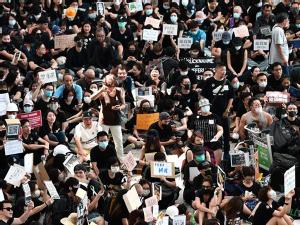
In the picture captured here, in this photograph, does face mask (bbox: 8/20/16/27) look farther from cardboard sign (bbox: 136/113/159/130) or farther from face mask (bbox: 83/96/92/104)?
cardboard sign (bbox: 136/113/159/130)

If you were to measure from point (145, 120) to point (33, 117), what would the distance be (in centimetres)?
240

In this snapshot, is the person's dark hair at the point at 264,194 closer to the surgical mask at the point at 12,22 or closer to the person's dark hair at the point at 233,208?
the person's dark hair at the point at 233,208

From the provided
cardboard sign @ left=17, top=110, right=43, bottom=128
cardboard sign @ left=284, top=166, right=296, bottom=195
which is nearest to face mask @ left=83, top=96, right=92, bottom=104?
cardboard sign @ left=17, top=110, right=43, bottom=128

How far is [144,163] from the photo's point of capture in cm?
1995

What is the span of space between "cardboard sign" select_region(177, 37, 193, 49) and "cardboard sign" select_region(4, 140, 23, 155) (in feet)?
23.4

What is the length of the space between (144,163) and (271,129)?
2.28 m

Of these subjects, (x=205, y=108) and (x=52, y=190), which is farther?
(x=205, y=108)

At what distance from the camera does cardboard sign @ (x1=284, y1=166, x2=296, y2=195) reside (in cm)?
1697

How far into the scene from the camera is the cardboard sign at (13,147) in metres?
19.4

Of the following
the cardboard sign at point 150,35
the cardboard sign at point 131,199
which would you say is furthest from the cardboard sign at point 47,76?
the cardboard sign at point 131,199

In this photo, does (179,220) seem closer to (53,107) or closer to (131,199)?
(131,199)

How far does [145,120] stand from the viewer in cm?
2216

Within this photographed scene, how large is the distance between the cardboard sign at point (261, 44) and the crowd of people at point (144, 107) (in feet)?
0.09

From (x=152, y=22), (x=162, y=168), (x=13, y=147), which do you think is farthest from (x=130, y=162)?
(x=152, y=22)
